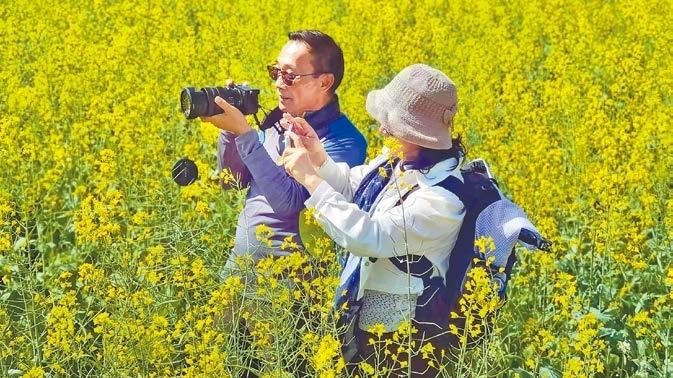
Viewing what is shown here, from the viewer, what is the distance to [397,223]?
3.21 meters

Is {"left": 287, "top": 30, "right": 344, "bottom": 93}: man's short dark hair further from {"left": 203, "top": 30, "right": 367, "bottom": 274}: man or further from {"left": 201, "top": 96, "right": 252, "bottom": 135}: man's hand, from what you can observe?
{"left": 201, "top": 96, "right": 252, "bottom": 135}: man's hand

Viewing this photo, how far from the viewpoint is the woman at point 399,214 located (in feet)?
10.5

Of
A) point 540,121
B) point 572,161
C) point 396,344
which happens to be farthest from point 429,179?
point 540,121

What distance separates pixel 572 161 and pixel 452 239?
215 cm

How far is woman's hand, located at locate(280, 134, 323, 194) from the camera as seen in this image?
3250 millimetres

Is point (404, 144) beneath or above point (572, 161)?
above

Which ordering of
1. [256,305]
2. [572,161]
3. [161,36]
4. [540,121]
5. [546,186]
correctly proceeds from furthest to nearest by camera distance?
[161,36] → [540,121] → [572,161] → [546,186] → [256,305]

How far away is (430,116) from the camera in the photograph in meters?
3.30

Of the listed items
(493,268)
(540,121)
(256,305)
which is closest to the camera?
(493,268)

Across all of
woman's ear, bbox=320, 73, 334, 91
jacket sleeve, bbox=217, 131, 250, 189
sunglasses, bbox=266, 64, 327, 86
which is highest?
sunglasses, bbox=266, 64, 327, 86

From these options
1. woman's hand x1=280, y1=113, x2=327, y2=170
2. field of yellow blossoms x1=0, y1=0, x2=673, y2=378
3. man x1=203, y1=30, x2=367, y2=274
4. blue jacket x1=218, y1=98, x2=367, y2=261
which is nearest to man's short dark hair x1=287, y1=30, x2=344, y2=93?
man x1=203, y1=30, x2=367, y2=274

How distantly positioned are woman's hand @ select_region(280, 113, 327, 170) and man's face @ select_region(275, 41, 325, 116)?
142mm

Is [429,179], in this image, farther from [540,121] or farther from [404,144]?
[540,121]

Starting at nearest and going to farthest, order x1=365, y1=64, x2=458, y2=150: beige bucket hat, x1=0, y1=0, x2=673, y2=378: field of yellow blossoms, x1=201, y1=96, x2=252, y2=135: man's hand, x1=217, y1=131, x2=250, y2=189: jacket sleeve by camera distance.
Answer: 1. x1=365, y1=64, x2=458, y2=150: beige bucket hat
2. x1=0, y1=0, x2=673, y2=378: field of yellow blossoms
3. x1=201, y1=96, x2=252, y2=135: man's hand
4. x1=217, y1=131, x2=250, y2=189: jacket sleeve
